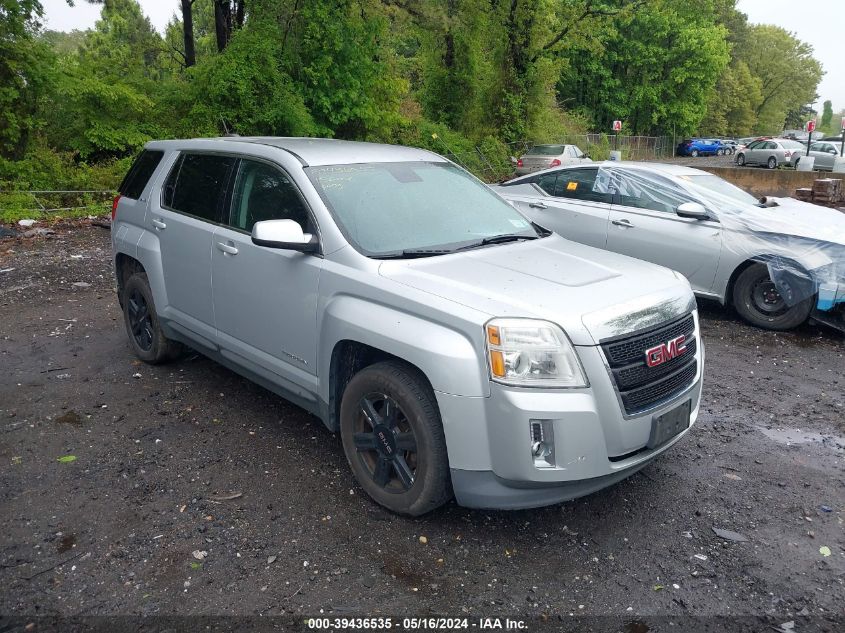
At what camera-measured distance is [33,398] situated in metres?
5.04

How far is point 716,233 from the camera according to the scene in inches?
274

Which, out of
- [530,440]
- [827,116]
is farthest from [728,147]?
[827,116]

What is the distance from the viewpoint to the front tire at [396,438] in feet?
10.5

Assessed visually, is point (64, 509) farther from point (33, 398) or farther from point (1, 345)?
point (1, 345)

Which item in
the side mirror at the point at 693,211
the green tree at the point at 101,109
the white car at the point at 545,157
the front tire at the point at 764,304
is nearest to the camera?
the front tire at the point at 764,304

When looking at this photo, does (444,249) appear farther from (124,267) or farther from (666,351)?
(124,267)

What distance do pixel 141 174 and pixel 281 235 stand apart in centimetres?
256

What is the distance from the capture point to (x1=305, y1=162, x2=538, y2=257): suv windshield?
12.5 feet

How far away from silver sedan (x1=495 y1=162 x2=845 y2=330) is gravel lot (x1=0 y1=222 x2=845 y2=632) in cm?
155

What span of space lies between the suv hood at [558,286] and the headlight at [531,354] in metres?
0.05

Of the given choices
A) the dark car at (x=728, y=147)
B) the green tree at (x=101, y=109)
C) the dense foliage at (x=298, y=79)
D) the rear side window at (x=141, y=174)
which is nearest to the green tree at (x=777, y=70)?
the dark car at (x=728, y=147)

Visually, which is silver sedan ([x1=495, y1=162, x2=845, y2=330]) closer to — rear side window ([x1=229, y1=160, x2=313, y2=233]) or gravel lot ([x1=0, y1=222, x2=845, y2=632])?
gravel lot ([x1=0, y1=222, x2=845, y2=632])

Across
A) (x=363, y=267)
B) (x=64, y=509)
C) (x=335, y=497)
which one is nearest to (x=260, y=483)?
(x=335, y=497)

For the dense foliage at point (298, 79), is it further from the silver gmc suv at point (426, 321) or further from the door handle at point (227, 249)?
the door handle at point (227, 249)
